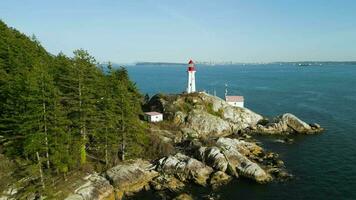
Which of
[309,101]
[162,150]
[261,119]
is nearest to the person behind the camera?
[162,150]

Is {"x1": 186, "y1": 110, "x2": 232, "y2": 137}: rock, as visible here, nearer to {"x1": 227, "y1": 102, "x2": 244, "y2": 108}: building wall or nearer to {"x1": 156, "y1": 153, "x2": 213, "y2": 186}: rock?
{"x1": 227, "y1": 102, "x2": 244, "y2": 108}: building wall

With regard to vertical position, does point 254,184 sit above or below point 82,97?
below

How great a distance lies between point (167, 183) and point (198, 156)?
7949 mm

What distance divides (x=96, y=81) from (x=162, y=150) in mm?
14025

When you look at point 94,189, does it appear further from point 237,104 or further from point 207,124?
point 237,104

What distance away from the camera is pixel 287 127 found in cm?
6869

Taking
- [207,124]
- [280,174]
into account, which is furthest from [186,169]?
[207,124]

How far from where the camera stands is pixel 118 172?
133 feet

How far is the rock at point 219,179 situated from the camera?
41812 mm

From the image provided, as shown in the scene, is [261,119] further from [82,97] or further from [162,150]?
[82,97]

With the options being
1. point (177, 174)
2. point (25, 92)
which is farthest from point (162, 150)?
point (25, 92)

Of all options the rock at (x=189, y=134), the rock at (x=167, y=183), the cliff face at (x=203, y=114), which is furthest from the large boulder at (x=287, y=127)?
the rock at (x=167, y=183)

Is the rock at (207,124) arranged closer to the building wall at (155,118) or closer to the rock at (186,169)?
the building wall at (155,118)

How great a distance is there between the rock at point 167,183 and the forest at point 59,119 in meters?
6.00
